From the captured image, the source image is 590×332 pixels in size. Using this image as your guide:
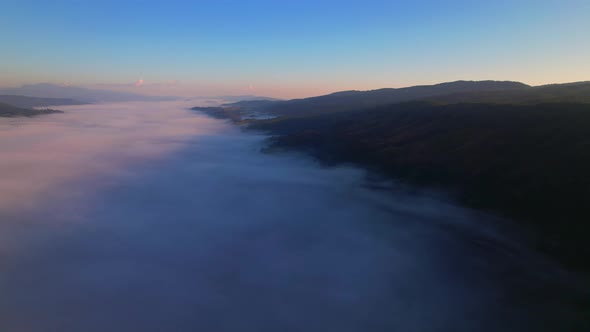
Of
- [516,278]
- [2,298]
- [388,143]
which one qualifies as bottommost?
[2,298]

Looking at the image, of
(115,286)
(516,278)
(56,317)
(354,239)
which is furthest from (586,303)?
(56,317)

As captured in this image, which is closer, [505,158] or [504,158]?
[505,158]

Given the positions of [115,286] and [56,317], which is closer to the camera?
[56,317]

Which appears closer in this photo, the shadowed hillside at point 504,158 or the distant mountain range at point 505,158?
the distant mountain range at point 505,158

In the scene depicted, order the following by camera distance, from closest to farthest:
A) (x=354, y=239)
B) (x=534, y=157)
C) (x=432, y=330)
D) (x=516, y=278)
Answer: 1. (x=432, y=330)
2. (x=516, y=278)
3. (x=354, y=239)
4. (x=534, y=157)

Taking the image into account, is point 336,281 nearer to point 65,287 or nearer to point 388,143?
point 65,287

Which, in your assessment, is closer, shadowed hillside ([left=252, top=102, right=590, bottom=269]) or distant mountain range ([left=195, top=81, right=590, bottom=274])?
distant mountain range ([left=195, top=81, right=590, bottom=274])

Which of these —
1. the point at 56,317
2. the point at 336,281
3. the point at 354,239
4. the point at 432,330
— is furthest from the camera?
the point at 354,239

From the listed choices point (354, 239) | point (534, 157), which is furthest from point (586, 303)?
point (534, 157)

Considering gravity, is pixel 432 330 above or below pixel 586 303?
below

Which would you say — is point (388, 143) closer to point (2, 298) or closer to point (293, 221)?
point (293, 221)
